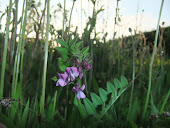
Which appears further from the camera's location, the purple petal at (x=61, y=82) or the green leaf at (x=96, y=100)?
the green leaf at (x=96, y=100)

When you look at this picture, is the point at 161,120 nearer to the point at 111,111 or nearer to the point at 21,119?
the point at 111,111

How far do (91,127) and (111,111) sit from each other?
184 millimetres

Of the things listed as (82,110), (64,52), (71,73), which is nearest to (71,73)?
(71,73)

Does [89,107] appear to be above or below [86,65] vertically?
below

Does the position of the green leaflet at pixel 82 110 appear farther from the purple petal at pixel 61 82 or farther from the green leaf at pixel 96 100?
the purple petal at pixel 61 82

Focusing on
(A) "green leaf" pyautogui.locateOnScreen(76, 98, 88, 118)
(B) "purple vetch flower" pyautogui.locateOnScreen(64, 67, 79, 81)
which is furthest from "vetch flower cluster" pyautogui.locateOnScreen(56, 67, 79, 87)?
(A) "green leaf" pyautogui.locateOnScreen(76, 98, 88, 118)

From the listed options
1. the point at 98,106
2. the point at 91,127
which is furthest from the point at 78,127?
the point at 98,106

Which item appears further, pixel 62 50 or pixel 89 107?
pixel 89 107

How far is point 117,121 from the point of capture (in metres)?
0.69

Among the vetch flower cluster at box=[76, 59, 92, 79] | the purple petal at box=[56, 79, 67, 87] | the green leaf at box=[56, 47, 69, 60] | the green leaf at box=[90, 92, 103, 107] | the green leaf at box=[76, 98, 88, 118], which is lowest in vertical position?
the green leaf at box=[76, 98, 88, 118]

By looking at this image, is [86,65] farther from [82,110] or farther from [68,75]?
[82,110]

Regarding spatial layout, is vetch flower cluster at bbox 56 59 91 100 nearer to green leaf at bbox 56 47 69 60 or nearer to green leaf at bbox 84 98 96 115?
green leaf at bbox 56 47 69 60

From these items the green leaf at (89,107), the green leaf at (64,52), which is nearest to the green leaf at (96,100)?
the green leaf at (89,107)

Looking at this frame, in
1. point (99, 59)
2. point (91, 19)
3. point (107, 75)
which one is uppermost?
point (91, 19)
